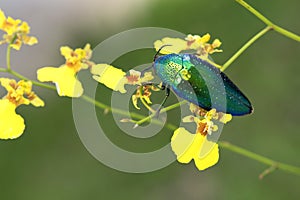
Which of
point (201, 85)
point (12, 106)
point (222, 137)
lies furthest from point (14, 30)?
point (222, 137)

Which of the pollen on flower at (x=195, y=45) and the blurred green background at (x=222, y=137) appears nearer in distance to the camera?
the pollen on flower at (x=195, y=45)

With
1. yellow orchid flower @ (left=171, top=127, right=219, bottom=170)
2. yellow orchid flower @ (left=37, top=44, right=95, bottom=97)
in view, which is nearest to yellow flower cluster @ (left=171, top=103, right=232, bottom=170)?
yellow orchid flower @ (left=171, top=127, right=219, bottom=170)

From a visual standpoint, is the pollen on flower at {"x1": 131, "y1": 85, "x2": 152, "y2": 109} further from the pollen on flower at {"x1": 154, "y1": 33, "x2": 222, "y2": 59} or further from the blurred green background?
the blurred green background

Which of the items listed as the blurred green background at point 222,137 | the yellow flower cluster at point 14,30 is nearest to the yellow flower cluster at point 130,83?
the yellow flower cluster at point 14,30

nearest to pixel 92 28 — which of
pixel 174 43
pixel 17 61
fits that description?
pixel 17 61

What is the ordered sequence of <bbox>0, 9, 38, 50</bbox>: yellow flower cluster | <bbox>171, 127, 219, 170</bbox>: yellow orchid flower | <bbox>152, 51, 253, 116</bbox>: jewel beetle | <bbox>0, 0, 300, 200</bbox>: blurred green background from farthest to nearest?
<bbox>0, 0, 300, 200</bbox>: blurred green background, <bbox>0, 9, 38, 50</bbox>: yellow flower cluster, <bbox>171, 127, 219, 170</bbox>: yellow orchid flower, <bbox>152, 51, 253, 116</bbox>: jewel beetle

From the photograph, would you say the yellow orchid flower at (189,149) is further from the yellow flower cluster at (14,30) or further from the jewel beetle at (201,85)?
the yellow flower cluster at (14,30)

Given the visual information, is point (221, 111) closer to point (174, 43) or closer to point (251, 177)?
point (174, 43)

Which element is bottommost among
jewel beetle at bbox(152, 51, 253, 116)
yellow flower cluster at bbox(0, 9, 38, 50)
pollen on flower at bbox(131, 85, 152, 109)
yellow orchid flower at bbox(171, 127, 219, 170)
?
yellow orchid flower at bbox(171, 127, 219, 170)
